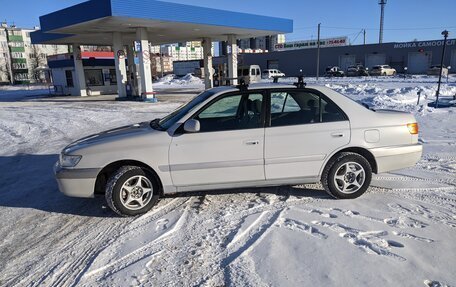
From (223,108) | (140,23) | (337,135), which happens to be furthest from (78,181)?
(140,23)

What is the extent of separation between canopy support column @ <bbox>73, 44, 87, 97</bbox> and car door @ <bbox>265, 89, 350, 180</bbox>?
28891 mm

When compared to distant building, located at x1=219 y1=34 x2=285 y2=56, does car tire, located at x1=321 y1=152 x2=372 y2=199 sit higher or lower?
lower

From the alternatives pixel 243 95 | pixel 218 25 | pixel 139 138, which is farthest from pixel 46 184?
pixel 218 25

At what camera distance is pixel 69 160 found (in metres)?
4.63

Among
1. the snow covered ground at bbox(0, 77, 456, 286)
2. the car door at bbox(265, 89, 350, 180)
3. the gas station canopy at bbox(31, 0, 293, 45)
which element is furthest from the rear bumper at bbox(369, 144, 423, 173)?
the gas station canopy at bbox(31, 0, 293, 45)

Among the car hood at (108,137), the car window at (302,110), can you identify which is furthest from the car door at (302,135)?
the car hood at (108,137)

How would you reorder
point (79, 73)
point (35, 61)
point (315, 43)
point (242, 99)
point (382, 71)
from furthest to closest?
point (35, 61) → point (315, 43) → point (382, 71) → point (79, 73) → point (242, 99)

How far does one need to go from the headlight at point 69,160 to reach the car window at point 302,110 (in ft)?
8.58

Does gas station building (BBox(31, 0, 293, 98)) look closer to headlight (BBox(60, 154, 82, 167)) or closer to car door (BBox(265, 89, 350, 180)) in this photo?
headlight (BBox(60, 154, 82, 167))

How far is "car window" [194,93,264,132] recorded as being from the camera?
4692 millimetres

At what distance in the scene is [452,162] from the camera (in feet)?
21.2

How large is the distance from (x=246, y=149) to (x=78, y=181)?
222cm

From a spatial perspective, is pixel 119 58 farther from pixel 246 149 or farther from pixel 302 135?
pixel 302 135

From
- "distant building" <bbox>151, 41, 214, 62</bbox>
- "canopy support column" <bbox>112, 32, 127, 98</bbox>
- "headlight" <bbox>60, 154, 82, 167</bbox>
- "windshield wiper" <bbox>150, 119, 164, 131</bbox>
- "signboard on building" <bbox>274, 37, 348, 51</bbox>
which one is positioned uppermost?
"distant building" <bbox>151, 41, 214, 62</bbox>
